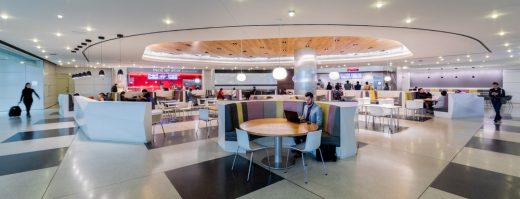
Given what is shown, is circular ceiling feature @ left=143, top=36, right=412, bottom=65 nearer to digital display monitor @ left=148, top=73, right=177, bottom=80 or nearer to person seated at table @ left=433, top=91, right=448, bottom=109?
person seated at table @ left=433, top=91, right=448, bottom=109

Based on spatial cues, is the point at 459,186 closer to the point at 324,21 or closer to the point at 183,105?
the point at 324,21

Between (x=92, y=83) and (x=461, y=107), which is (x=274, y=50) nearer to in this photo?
(x=461, y=107)

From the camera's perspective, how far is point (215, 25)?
17.6ft

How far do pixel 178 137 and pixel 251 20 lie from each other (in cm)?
323

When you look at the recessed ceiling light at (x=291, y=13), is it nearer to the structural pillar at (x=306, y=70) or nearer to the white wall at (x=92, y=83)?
the structural pillar at (x=306, y=70)

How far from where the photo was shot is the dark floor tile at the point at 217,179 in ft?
8.73

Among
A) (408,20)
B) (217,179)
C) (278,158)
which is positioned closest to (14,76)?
(217,179)

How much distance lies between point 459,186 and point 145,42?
8.00m

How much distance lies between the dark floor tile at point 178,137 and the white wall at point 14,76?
10512mm

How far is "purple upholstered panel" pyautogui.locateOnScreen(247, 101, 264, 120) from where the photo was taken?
15.5 ft

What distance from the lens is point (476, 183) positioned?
2.82 m

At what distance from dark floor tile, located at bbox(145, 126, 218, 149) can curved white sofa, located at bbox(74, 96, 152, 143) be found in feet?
0.96

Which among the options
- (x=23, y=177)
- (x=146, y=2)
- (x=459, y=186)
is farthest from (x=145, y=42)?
(x=459, y=186)

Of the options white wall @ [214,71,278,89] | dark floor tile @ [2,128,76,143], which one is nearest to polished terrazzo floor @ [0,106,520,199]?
dark floor tile @ [2,128,76,143]
